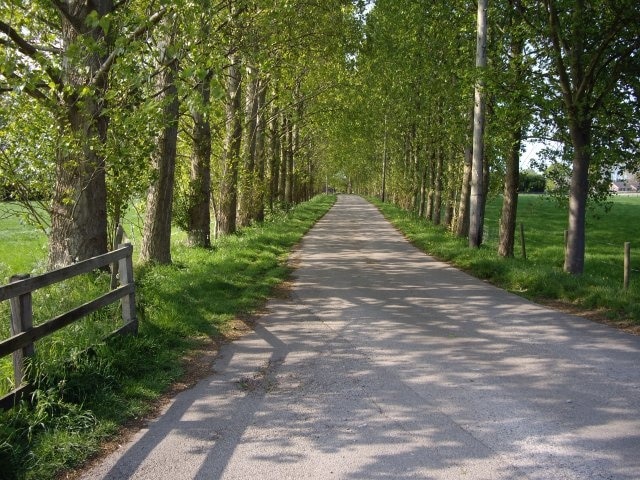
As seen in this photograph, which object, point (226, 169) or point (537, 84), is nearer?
point (537, 84)

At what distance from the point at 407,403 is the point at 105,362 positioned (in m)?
3.10

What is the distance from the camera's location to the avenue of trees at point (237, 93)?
812cm

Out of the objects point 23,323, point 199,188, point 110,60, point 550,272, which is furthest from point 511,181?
point 23,323

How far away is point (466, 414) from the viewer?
5074 mm

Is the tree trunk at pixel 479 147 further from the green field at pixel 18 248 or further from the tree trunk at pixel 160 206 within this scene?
the green field at pixel 18 248

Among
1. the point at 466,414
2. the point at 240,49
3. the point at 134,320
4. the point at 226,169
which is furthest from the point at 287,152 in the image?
the point at 466,414

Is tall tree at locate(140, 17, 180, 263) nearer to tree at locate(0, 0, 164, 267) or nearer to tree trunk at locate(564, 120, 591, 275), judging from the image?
tree at locate(0, 0, 164, 267)

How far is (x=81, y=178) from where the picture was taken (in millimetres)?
8875

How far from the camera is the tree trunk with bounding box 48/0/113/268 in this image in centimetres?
866

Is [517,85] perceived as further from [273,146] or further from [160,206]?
[273,146]

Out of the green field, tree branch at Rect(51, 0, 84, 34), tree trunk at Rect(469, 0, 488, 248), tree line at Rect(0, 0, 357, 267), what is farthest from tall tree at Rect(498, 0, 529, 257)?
the green field

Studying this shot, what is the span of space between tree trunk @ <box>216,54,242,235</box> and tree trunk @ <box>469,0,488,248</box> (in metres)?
7.50

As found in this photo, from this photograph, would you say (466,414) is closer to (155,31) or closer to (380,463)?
(380,463)

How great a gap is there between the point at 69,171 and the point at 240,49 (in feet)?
17.8
